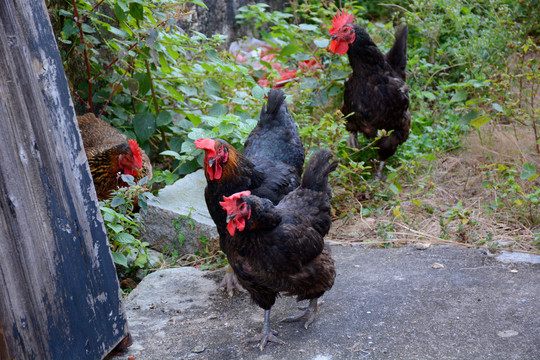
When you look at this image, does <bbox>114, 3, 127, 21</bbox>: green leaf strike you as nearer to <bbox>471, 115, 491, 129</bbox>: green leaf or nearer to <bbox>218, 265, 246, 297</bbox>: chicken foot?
<bbox>218, 265, 246, 297</bbox>: chicken foot

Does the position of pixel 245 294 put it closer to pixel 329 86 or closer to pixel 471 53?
pixel 329 86

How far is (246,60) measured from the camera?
741 cm

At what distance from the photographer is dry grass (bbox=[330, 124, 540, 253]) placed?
4.61 m

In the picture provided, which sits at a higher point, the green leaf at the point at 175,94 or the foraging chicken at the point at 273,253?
the green leaf at the point at 175,94

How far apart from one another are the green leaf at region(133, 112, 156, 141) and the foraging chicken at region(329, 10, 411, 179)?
7.14ft

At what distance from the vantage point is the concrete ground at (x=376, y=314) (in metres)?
3.10

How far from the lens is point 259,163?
4.13m

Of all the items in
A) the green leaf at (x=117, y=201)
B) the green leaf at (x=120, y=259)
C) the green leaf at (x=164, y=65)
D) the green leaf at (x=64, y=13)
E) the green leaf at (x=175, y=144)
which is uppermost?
the green leaf at (x=64, y=13)

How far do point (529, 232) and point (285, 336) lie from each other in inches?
101

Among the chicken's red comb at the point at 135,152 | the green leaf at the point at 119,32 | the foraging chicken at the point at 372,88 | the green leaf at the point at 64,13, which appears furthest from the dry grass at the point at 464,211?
the green leaf at the point at 64,13

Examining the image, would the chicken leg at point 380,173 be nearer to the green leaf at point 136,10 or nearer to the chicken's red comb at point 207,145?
the chicken's red comb at point 207,145

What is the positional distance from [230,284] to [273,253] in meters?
0.94

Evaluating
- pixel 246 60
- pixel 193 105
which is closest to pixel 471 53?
pixel 246 60

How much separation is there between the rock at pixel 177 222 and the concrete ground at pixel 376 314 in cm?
41
